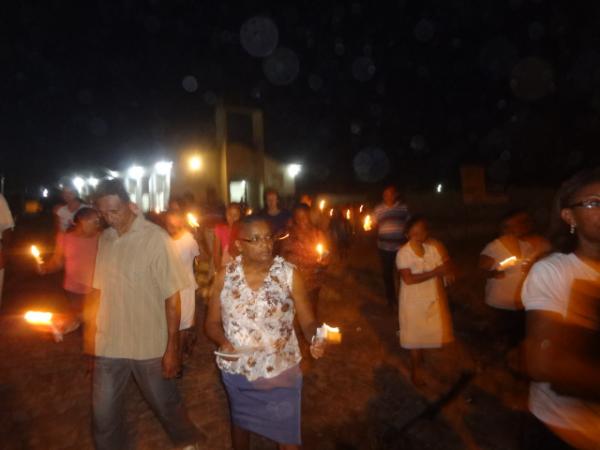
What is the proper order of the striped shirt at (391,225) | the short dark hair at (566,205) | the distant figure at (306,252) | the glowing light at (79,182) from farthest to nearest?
the glowing light at (79,182) → the striped shirt at (391,225) → the distant figure at (306,252) → the short dark hair at (566,205)

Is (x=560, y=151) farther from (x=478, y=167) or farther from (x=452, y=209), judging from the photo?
(x=478, y=167)

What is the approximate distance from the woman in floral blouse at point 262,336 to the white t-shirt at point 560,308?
4.49ft

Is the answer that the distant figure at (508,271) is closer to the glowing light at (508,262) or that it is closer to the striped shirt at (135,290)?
the glowing light at (508,262)

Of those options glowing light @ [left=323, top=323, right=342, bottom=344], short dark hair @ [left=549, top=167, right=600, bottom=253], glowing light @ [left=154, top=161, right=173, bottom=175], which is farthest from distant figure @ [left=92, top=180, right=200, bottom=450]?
glowing light @ [left=154, top=161, right=173, bottom=175]

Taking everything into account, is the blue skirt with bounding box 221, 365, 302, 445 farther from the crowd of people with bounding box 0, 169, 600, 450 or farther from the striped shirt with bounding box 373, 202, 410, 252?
the striped shirt with bounding box 373, 202, 410, 252

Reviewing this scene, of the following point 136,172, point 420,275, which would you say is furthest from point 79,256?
point 136,172

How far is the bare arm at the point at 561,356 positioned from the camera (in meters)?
2.01

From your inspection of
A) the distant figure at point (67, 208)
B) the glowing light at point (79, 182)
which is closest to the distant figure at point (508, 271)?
the distant figure at point (67, 208)

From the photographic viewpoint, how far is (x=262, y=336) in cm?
308

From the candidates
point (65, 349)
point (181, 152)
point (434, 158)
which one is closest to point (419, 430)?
point (65, 349)

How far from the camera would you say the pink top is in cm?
517

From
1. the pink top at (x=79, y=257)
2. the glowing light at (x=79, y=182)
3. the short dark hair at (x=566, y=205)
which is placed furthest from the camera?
the glowing light at (x=79, y=182)

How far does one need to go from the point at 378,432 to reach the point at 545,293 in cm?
276

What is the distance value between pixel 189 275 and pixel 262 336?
7.62ft
